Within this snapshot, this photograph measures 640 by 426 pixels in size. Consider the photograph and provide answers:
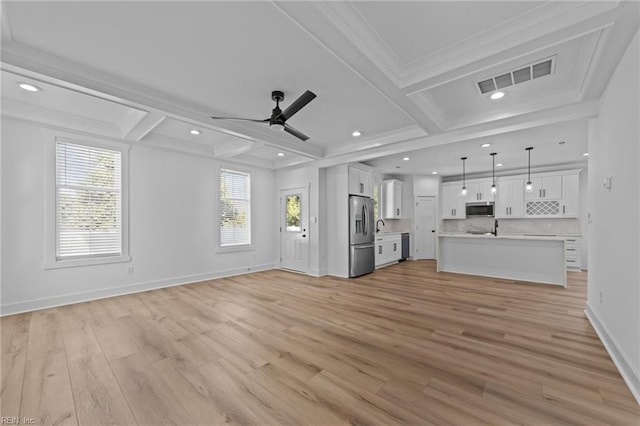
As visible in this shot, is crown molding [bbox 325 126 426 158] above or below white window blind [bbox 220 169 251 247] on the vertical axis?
above

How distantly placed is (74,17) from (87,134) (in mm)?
3027

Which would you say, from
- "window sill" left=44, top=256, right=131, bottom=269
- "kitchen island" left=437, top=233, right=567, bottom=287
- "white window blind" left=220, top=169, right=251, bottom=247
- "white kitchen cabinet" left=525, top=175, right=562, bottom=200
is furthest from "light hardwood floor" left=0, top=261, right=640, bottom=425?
"white kitchen cabinet" left=525, top=175, right=562, bottom=200

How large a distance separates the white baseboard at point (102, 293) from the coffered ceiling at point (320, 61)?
2.70m

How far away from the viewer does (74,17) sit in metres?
2.13

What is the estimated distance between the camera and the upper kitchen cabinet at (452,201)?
8.46 metres

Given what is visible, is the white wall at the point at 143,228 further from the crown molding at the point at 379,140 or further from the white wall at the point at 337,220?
the crown molding at the point at 379,140

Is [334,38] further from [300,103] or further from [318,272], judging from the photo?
[318,272]

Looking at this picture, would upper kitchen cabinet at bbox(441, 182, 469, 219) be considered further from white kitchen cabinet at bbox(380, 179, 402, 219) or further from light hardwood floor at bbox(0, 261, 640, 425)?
light hardwood floor at bbox(0, 261, 640, 425)

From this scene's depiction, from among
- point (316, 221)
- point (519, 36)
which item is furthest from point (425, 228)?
point (519, 36)

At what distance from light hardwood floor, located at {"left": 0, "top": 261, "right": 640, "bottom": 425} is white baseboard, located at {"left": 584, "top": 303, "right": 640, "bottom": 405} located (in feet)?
0.20

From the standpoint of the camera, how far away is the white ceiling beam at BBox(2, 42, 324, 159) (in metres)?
2.49

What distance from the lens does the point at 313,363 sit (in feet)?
7.84

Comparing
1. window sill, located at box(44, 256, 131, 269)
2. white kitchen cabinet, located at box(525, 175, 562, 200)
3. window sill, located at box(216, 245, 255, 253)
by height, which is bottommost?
window sill, located at box(216, 245, 255, 253)

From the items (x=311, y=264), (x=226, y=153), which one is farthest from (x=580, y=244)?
(x=226, y=153)
